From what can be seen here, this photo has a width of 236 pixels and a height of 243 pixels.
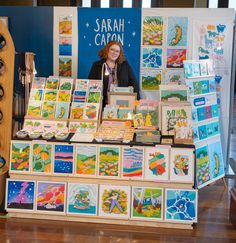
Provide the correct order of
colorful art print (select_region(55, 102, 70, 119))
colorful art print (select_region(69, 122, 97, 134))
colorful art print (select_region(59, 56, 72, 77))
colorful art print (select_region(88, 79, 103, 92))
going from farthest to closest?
colorful art print (select_region(59, 56, 72, 77)), colorful art print (select_region(88, 79, 103, 92)), colorful art print (select_region(55, 102, 70, 119)), colorful art print (select_region(69, 122, 97, 134))

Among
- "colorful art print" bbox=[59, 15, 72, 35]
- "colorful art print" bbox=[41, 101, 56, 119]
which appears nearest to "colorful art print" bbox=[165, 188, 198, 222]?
"colorful art print" bbox=[41, 101, 56, 119]

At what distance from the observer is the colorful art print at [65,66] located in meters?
4.69

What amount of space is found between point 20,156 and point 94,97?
0.91 meters

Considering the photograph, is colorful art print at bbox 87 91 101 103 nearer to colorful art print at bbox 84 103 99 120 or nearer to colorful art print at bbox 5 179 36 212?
colorful art print at bbox 84 103 99 120

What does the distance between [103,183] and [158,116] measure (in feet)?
2.74

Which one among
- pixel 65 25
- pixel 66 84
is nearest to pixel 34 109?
pixel 66 84

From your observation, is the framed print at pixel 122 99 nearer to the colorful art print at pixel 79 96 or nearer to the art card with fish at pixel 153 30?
the colorful art print at pixel 79 96

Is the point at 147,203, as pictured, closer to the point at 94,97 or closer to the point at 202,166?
the point at 202,166

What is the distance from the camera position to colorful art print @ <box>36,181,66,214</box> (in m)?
3.45

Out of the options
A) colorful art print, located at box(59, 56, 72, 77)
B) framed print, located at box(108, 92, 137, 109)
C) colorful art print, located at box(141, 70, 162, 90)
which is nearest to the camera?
framed print, located at box(108, 92, 137, 109)

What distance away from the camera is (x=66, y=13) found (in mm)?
4605

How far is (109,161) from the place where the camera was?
11.2 ft

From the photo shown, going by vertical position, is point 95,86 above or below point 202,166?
above

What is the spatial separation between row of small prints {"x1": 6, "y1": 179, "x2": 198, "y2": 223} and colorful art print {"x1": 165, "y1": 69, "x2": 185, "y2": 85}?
1611 millimetres
